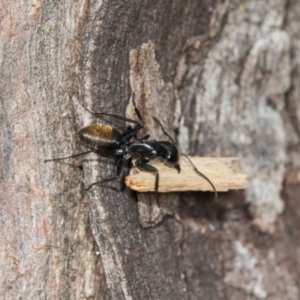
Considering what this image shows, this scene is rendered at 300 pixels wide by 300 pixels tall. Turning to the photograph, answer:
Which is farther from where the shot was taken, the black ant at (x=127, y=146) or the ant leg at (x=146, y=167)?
the ant leg at (x=146, y=167)

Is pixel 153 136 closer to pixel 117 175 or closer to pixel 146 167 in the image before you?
pixel 146 167

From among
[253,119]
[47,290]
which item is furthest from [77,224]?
[253,119]

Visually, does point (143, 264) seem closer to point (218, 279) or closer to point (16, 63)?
point (218, 279)

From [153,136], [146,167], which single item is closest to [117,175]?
[146,167]

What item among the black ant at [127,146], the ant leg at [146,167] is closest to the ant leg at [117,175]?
the black ant at [127,146]

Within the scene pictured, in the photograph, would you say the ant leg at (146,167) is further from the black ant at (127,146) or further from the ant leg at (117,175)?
the ant leg at (117,175)

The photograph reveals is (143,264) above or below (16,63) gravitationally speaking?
below
